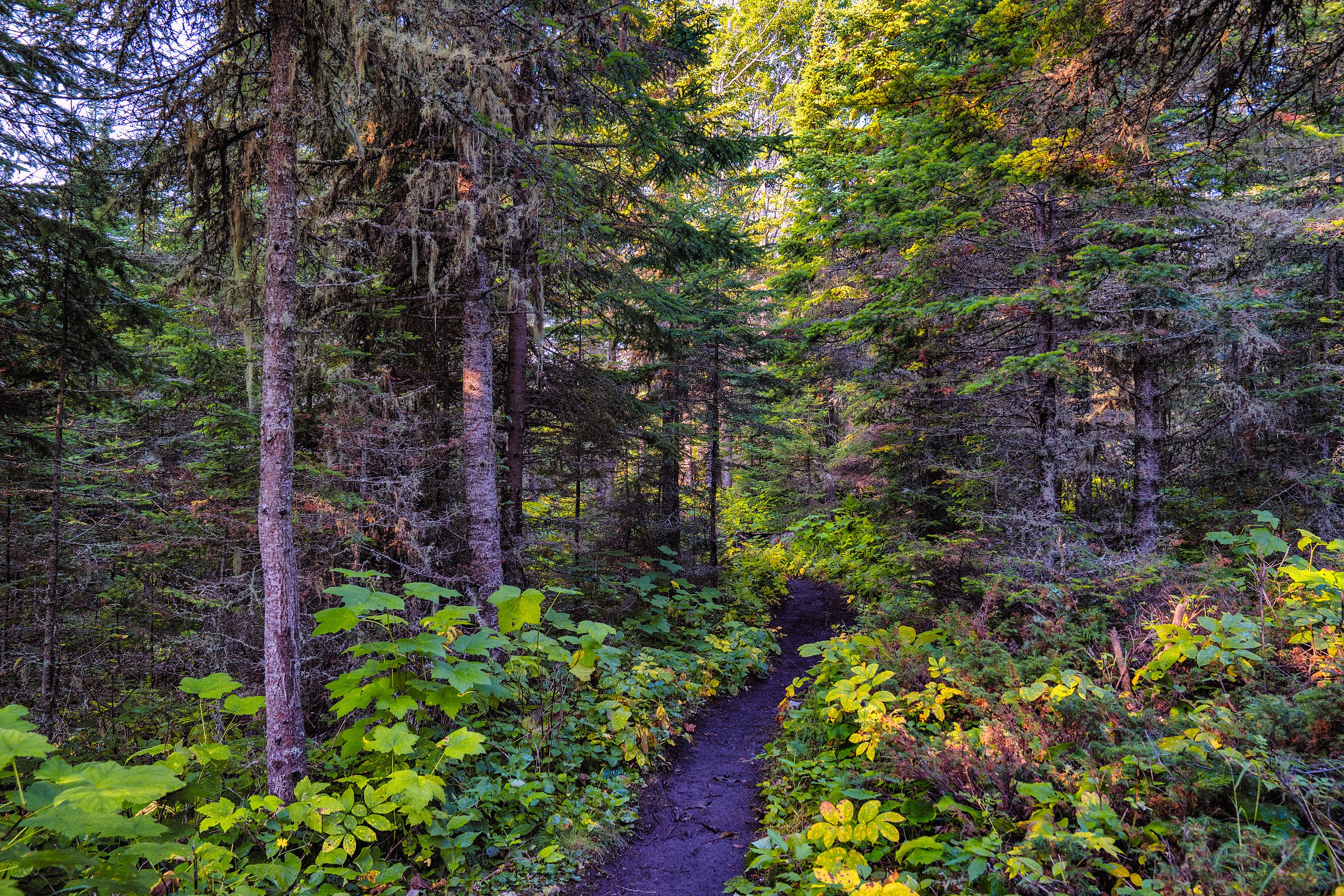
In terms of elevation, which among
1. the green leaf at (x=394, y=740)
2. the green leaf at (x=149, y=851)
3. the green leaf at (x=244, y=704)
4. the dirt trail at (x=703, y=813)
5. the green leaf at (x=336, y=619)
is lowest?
the dirt trail at (x=703, y=813)

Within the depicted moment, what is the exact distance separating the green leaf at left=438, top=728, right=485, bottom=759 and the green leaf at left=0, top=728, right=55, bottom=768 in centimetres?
215

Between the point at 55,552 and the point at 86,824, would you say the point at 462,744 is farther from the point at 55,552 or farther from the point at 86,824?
the point at 55,552

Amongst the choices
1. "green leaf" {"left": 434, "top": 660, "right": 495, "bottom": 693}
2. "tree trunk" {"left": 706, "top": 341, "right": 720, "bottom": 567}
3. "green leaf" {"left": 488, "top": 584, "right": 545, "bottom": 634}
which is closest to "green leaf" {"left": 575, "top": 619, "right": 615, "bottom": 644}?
"green leaf" {"left": 488, "top": 584, "right": 545, "bottom": 634}

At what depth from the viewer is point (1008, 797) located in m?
3.90

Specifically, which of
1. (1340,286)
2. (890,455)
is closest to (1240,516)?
(1340,286)

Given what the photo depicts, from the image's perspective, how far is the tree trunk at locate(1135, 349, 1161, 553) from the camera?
31.7 ft

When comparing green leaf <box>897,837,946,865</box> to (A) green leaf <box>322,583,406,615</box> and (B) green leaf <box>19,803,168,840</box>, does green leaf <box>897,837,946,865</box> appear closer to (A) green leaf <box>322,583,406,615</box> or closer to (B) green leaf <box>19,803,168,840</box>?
(A) green leaf <box>322,583,406,615</box>

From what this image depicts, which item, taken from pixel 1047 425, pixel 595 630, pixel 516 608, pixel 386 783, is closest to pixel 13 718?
pixel 386 783

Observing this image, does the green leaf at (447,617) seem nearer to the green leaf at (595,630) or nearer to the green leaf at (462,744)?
the green leaf at (462,744)

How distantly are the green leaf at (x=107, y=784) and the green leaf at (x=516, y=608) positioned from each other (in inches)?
89.3

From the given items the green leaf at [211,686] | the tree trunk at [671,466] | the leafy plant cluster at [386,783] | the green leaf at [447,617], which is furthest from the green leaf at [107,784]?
the tree trunk at [671,466]

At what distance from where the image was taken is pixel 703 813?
5.64 metres

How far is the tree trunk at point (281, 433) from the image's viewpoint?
4.58m

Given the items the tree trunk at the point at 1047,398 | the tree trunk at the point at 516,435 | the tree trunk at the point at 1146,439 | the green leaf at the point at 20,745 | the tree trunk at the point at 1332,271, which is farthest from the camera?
the tree trunk at the point at 1332,271
